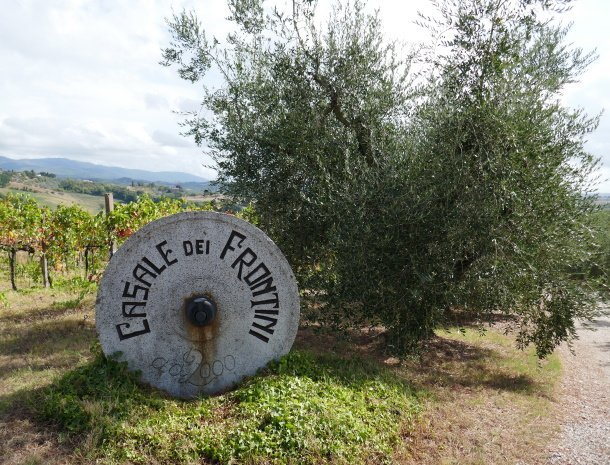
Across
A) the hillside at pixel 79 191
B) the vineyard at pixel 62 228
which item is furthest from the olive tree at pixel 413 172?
the hillside at pixel 79 191

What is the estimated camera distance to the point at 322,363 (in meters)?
8.83

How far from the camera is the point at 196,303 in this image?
24.5 ft

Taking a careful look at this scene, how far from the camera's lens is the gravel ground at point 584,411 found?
7.46 m

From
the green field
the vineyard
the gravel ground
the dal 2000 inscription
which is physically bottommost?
the green field

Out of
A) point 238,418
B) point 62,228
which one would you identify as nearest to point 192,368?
point 238,418

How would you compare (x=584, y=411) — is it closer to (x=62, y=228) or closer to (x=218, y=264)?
(x=218, y=264)

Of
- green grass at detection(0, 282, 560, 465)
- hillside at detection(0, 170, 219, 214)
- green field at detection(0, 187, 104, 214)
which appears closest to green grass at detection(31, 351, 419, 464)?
green grass at detection(0, 282, 560, 465)

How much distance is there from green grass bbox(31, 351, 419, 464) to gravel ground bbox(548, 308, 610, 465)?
8.22ft

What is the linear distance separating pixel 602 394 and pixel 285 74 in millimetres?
10236

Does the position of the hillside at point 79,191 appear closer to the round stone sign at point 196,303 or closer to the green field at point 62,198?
the green field at point 62,198

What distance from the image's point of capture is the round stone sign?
7.44 metres

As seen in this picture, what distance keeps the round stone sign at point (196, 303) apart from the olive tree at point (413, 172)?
1.77 metres

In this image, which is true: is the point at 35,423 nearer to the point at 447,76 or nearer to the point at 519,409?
the point at 519,409

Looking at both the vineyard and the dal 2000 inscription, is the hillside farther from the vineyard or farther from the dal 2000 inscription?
the dal 2000 inscription
